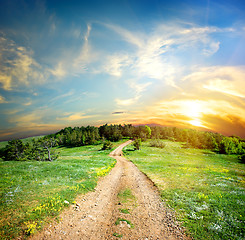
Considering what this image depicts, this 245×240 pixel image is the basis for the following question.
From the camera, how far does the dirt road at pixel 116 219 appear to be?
26.1 feet

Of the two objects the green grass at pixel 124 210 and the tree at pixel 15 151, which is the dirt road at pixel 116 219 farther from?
the tree at pixel 15 151

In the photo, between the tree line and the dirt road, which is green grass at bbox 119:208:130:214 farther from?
the tree line

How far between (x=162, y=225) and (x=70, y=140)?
124398mm

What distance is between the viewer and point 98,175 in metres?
20.3

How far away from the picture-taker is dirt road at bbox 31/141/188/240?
7965 millimetres

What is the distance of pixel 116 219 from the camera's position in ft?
31.3

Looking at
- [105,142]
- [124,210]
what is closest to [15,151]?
[105,142]

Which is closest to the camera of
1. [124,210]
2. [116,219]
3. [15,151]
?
Result: [116,219]

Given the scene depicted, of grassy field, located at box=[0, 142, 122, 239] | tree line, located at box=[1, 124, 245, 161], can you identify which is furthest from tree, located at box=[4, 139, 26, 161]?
grassy field, located at box=[0, 142, 122, 239]

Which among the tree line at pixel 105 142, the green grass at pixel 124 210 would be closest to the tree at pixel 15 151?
the tree line at pixel 105 142

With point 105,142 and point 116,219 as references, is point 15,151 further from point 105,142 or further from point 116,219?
point 116,219

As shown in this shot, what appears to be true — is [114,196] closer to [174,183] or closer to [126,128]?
[174,183]

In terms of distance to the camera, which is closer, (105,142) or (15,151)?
(15,151)

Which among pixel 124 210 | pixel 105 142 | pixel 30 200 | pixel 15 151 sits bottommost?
pixel 105 142
